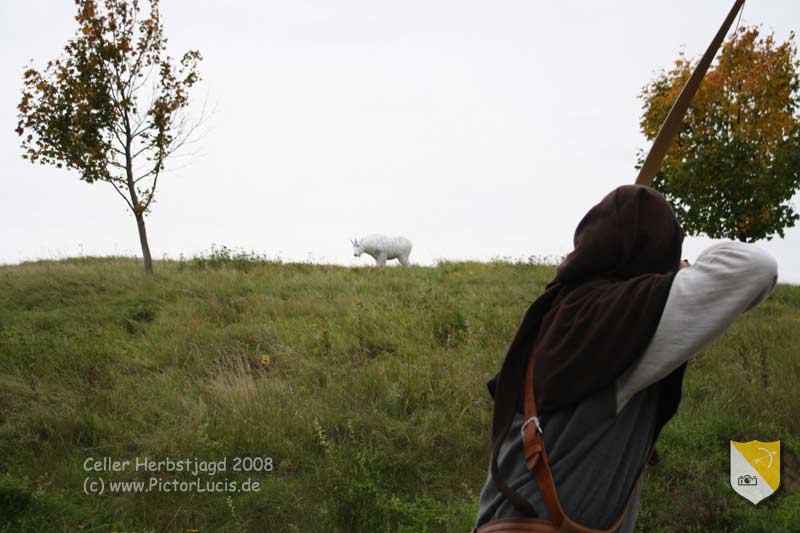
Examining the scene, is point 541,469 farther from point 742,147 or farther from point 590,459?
point 742,147

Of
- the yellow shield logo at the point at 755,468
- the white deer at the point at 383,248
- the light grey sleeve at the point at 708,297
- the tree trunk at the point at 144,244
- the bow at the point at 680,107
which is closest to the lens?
the light grey sleeve at the point at 708,297

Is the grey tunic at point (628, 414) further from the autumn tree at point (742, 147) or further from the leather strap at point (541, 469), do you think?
the autumn tree at point (742, 147)

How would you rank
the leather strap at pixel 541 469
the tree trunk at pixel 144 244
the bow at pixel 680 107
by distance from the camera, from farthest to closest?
the tree trunk at pixel 144 244, the bow at pixel 680 107, the leather strap at pixel 541 469

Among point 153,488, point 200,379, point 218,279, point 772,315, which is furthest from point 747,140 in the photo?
point 153,488

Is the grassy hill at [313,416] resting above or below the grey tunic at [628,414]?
below

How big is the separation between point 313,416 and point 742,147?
1583 cm

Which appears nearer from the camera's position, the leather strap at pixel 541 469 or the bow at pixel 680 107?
the leather strap at pixel 541 469

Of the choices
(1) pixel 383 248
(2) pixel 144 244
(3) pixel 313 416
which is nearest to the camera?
(3) pixel 313 416

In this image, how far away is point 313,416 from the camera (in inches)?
242

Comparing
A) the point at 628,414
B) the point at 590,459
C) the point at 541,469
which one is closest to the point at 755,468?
the point at 628,414

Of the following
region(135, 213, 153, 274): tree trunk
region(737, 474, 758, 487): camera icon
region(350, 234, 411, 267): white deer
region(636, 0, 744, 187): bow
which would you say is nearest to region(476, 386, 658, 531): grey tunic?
region(636, 0, 744, 187): bow

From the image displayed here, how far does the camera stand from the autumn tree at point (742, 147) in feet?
57.4

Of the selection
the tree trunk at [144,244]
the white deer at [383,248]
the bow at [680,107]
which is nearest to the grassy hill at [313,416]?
the bow at [680,107]

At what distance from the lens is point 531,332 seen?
7.95 ft
